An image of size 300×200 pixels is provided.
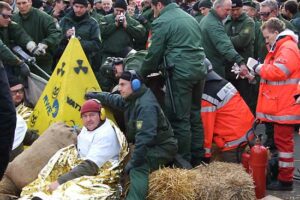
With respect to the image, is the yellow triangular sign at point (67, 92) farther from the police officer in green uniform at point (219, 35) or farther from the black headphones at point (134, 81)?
the police officer in green uniform at point (219, 35)

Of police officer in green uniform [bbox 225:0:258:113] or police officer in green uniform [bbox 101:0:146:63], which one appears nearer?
police officer in green uniform [bbox 225:0:258:113]

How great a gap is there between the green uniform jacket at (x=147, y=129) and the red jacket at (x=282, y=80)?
1.28m

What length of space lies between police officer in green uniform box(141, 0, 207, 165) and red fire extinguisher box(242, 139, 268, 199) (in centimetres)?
75

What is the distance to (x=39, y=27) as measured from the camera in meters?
9.47

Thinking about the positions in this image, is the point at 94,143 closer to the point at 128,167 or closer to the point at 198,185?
the point at 128,167

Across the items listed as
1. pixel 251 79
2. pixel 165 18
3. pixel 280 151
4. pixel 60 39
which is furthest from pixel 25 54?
pixel 280 151

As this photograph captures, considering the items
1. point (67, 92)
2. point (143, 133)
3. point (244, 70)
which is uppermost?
point (244, 70)

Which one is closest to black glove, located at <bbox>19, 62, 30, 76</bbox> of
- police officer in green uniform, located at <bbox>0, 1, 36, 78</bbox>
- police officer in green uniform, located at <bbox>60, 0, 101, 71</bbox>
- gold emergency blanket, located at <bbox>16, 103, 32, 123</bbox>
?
police officer in green uniform, located at <bbox>0, 1, 36, 78</bbox>

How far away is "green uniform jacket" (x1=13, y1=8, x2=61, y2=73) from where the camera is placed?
30.9 ft

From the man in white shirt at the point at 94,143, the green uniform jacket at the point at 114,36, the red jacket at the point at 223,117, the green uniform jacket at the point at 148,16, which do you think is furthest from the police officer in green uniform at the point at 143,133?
the green uniform jacket at the point at 148,16

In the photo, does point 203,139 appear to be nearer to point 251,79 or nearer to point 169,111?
point 169,111

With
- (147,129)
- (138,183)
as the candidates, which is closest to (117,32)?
(147,129)

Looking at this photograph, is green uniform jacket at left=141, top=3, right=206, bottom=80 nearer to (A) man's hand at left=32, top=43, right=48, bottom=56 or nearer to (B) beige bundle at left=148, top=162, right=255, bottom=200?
(B) beige bundle at left=148, top=162, right=255, bottom=200

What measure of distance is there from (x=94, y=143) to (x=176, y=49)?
1.51m
